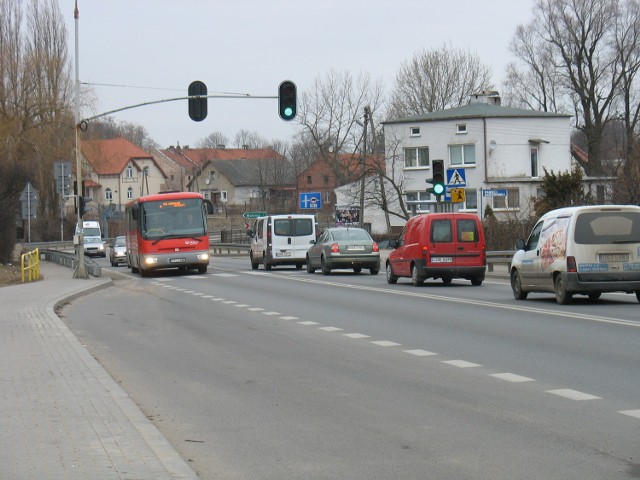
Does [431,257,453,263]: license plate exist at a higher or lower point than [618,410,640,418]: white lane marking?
higher

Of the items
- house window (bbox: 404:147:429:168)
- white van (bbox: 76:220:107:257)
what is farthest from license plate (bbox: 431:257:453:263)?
white van (bbox: 76:220:107:257)

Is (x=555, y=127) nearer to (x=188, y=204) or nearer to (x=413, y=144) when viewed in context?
(x=413, y=144)

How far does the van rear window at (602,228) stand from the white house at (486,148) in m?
49.9

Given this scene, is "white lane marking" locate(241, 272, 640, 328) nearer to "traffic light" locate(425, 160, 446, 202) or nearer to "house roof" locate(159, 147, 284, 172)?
"traffic light" locate(425, 160, 446, 202)

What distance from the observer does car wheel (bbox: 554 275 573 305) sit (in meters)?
19.3

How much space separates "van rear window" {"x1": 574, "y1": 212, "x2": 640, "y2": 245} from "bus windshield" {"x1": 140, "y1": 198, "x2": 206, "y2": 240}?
73.8 ft

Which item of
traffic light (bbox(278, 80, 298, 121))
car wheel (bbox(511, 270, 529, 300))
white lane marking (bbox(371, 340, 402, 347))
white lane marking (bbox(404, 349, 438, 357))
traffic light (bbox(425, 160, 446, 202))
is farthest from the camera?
traffic light (bbox(425, 160, 446, 202))

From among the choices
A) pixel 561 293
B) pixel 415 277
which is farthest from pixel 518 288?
pixel 415 277

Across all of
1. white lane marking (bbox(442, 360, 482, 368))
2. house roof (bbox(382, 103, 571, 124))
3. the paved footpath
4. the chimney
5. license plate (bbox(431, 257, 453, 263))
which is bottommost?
white lane marking (bbox(442, 360, 482, 368))

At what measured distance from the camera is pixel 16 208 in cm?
5047

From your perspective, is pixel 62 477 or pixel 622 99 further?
pixel 622 99

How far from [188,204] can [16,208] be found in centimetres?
1452

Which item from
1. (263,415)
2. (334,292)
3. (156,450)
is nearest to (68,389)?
(263,415)

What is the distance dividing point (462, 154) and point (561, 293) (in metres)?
53.4
